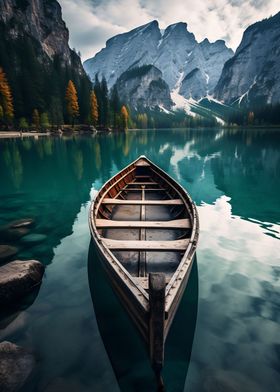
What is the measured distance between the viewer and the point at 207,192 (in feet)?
63.3

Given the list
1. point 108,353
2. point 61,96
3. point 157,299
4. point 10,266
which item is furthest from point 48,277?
point 61,96

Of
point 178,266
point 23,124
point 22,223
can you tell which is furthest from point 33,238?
point 23,124

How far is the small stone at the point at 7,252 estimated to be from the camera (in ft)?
28.2

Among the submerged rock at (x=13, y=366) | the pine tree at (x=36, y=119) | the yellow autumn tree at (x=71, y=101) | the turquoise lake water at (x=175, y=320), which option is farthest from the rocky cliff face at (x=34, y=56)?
the submerged rock at (x=13, y=366)

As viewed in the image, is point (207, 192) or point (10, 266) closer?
point (10, 266)

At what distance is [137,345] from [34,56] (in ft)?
354

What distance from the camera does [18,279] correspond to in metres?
6.64

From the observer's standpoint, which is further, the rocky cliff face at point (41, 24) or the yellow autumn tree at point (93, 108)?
the rocky cliff face at point (41, 24)

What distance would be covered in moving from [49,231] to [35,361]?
282 inches

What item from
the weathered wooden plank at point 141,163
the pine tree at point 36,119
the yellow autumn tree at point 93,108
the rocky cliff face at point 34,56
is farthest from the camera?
the yellow autumn tree at point 93,108

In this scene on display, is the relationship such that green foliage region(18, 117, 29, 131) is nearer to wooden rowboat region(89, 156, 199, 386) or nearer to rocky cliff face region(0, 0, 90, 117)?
rocky cliff face region(0, 0, 90, 117)

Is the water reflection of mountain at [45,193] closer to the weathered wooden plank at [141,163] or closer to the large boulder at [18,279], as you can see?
the large boulder at [18,279]

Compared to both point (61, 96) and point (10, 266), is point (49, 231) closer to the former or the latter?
point (10, 266)

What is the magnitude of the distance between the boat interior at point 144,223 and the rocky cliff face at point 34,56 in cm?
7305
